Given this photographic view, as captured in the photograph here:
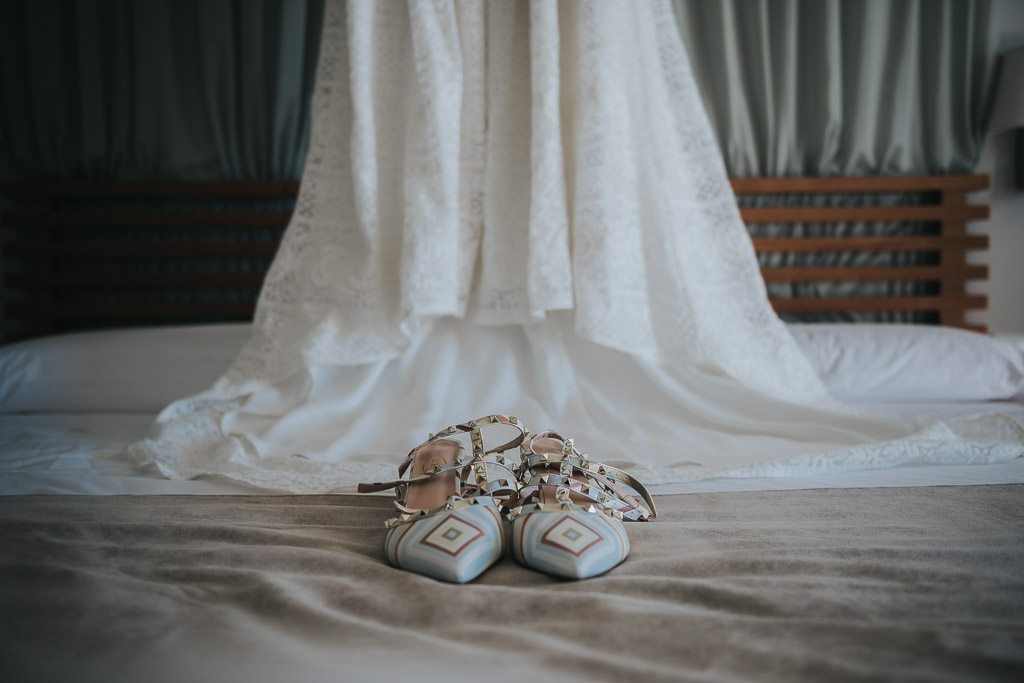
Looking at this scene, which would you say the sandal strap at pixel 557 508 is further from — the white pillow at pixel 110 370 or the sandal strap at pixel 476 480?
the white pillow at pixel 110 370

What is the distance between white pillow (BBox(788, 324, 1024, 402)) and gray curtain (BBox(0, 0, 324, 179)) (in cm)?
157

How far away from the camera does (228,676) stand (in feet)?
1.45

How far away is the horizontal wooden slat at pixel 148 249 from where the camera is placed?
208 centimetres

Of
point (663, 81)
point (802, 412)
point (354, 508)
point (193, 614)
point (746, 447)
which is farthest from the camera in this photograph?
point (663, 81)

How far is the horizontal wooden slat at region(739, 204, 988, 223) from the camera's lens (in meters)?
2.05

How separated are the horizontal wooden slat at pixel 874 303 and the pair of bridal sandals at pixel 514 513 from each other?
4.65 ft

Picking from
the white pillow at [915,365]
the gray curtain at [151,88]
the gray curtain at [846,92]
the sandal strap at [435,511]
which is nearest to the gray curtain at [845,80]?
the gray curtain at [846,92]

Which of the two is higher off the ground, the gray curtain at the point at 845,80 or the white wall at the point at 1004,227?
the gray curtain at the point at 845,80

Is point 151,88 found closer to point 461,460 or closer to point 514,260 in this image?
point 514,260

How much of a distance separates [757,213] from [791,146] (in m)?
0.25

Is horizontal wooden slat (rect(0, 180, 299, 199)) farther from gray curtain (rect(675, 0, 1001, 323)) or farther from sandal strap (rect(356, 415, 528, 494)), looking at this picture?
sandal strap (rect(356, 415, 528, 494))

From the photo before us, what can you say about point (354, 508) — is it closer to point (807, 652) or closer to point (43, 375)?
point (807, 652)

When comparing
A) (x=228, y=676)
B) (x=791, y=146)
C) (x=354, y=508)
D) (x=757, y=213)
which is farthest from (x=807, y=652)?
(x=791, y=146)

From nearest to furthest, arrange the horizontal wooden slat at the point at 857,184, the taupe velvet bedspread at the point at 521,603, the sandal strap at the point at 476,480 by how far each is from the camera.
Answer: the taupe velvet bedspread at the point at 521,603
the sandal strap at the point at 476,480
the horizontal wooden slat at the point at 857,184
